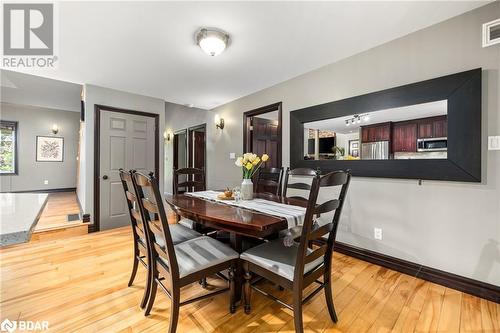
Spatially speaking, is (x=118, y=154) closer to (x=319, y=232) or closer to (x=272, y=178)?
(x=272, y=178)

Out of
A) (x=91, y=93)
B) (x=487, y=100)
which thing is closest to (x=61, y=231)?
(x=91, y=93)

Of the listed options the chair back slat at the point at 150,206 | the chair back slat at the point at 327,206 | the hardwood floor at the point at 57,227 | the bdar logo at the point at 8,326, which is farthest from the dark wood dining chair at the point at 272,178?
the hardwood floor at the point at 57,227

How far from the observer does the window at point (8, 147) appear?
5.63m

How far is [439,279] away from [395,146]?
1.26 m

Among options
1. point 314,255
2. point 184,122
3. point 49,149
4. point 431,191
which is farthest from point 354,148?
point 49,149

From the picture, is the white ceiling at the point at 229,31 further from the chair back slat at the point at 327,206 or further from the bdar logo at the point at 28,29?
the chair back slat at the point at 327,206

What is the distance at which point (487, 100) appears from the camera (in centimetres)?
172

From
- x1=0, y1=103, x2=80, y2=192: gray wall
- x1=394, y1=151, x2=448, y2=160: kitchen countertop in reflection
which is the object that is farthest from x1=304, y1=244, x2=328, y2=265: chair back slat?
x1=0, y1=103, x2=80, y2=192: gray wall

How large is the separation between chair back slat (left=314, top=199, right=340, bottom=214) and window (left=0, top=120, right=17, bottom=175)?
8.04m

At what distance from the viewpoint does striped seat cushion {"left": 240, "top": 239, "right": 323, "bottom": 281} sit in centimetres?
131

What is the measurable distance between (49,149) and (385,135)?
827 centimetres

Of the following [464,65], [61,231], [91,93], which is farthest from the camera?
[91,93]

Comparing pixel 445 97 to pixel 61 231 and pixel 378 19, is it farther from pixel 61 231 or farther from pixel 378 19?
pixel 61 231

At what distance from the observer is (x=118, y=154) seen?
12.2 ft
